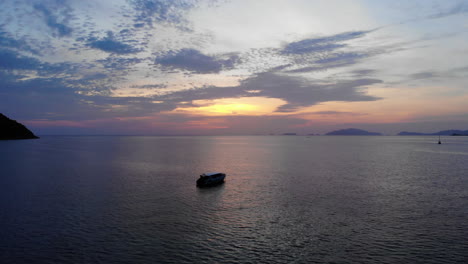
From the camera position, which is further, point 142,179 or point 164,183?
point 142,179

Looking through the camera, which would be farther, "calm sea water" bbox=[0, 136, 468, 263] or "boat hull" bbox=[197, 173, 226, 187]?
"boat hull" bbox=[197, 173, 226, 187]

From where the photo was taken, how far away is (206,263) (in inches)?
988

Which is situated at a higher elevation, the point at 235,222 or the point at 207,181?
the point at 207,181

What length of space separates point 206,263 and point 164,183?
4065cm

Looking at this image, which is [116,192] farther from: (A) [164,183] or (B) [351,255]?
(B) [351,255]

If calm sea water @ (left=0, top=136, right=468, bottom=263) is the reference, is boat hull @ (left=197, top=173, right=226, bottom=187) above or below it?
above

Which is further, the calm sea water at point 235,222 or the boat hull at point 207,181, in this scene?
the boat hull at point 207,181

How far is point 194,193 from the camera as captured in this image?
5422 centimetres

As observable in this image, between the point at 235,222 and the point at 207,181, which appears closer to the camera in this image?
the point at 235,222

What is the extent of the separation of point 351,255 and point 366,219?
12.3 metres

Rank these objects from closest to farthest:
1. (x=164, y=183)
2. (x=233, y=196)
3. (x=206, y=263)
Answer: (x=206, y=263) < (x=233, y=196) < (x=164, y=183)

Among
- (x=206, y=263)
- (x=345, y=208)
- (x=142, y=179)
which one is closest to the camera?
(x=206, y=263)

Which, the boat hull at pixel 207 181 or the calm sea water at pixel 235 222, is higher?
the boat hull at pixel 207 181

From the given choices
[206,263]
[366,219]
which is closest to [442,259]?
[366,219]
